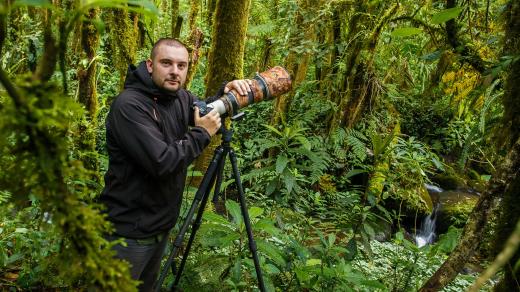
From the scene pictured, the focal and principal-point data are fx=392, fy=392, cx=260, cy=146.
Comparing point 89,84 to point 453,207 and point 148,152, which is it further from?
point 453,207

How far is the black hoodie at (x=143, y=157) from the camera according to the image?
195 centimetres

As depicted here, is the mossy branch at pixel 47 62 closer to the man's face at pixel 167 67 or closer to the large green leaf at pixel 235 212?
the man's face at pixel 167 67

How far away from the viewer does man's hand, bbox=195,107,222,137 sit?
215 cm

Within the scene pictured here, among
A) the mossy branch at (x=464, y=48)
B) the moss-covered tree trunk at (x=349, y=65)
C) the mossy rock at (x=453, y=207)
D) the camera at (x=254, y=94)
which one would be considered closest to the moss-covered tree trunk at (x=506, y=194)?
Result: the mossy branch at (x=464, y=48)

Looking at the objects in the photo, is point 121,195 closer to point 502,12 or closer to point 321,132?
point 502,12

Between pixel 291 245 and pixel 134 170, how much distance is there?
125 cm

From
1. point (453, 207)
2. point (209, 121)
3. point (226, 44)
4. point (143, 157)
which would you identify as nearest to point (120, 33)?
point (226, 44)

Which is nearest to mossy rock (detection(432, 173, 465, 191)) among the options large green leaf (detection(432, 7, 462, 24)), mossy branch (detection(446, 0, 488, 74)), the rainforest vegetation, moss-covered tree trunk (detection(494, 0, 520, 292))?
the rainforest vegetation

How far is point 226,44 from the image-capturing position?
3791 mm

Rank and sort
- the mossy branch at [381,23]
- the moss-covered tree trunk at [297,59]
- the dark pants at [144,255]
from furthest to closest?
the moss-covered tree trunk at [297,59], the mossy branch at [381,23], the dark pants at [144,255]

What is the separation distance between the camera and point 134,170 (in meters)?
2.05

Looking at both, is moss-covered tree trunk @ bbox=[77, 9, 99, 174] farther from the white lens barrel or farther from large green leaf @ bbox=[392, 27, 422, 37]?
large green leaf @ bbox=[392, 27, 422, 37]

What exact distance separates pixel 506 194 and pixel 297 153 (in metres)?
1.49

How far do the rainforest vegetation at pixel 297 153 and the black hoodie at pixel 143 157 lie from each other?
0.36 metres
